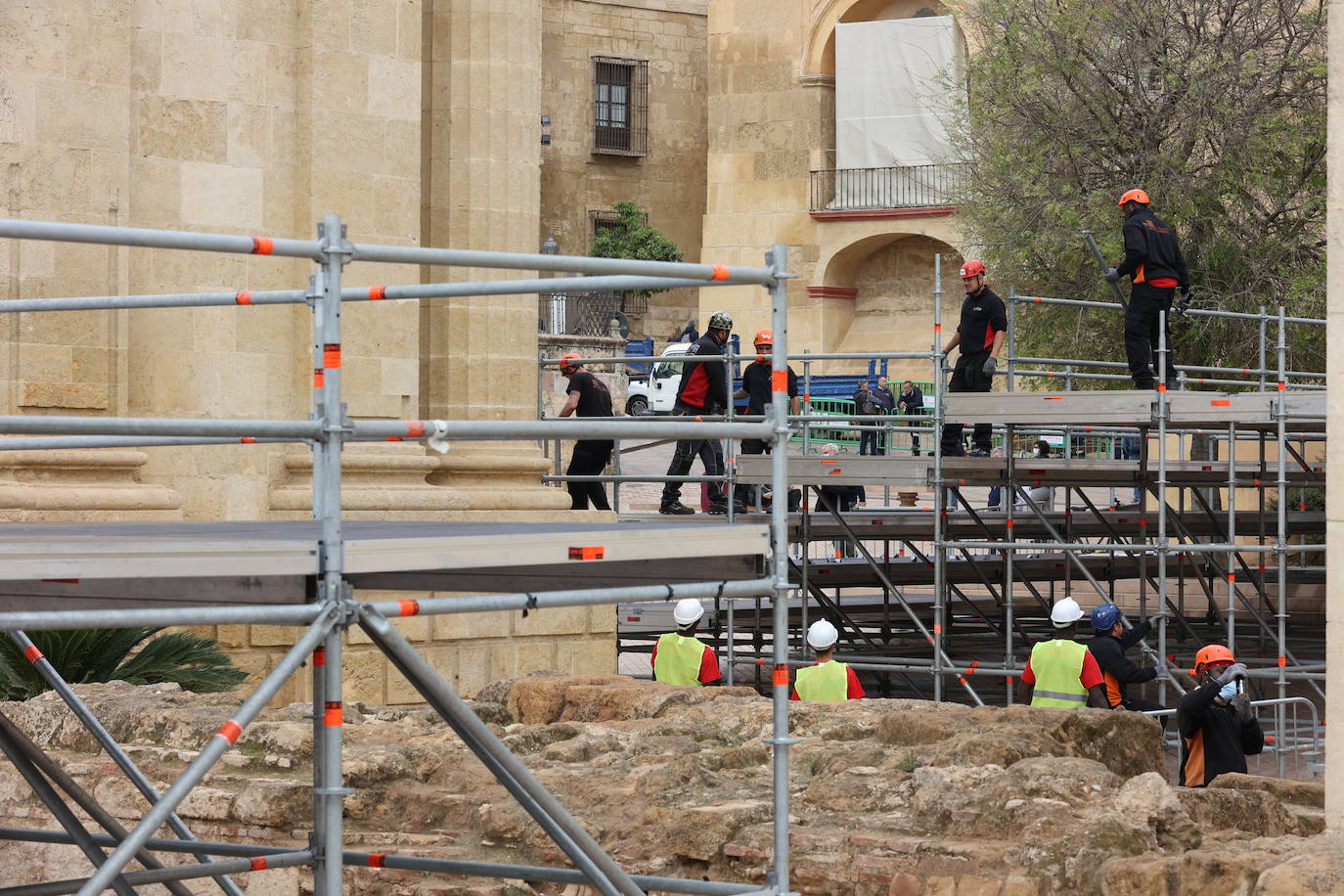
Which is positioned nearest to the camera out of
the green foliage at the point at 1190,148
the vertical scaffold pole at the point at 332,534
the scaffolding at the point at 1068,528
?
the vertical scaffold pole at the point at 332,534

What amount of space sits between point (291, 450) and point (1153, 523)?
33.2 ft

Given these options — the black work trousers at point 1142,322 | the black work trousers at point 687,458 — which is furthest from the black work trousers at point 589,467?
the black work trousers at point 1142,322

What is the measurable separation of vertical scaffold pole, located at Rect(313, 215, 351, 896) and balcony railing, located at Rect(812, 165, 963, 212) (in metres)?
35.4

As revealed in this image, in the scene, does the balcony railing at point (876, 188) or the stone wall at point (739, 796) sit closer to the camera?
the stone wall at point (739, 796)

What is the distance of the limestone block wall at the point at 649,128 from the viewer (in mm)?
44406

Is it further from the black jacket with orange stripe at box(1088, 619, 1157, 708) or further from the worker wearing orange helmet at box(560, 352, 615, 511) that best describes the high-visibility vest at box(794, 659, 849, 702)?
the worker wearing orange helmet at box(560, 352, 615, 511)

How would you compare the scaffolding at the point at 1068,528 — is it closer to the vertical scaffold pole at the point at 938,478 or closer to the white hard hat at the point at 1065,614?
the vertical scaffold pole at the point at 938,478

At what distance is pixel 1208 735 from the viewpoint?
33.7 feet

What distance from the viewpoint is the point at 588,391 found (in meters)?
15.9

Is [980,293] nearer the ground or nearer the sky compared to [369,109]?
nearer the ground

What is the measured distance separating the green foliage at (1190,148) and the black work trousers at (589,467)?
284 inches

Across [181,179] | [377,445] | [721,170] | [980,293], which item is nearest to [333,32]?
[181,179]

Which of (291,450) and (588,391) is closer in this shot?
(291,450)

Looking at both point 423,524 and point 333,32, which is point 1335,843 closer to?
point 423,524
